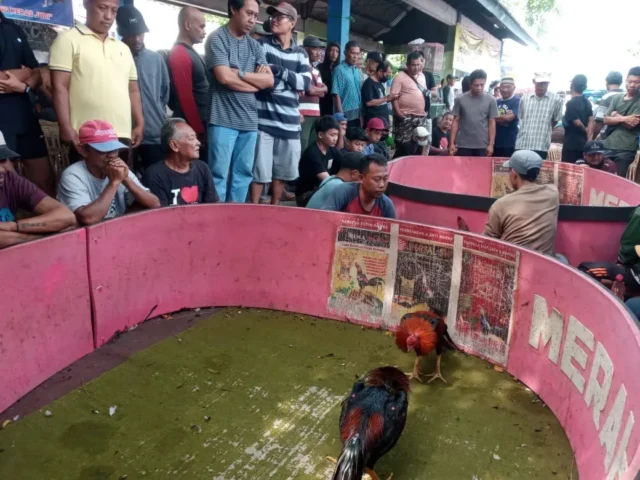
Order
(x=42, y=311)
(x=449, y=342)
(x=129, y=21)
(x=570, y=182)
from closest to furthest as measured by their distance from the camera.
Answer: (x=42, y=311) < (x=449, y=342) < (x=129, y=21) < (x=570, y=182)

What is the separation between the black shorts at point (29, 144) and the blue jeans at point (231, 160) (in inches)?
52.8

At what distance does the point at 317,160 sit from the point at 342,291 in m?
1.88

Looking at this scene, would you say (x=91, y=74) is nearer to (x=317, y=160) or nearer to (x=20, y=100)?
(x=20, y=100)

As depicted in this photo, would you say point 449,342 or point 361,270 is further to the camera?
point 361,270

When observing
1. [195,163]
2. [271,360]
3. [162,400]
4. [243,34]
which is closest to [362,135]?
[243,34]

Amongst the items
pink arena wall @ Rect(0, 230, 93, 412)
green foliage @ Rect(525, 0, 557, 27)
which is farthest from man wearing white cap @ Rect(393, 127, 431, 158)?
green foliage @ Rect(525, 0, 557, 27)

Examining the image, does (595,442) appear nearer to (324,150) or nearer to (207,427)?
(207,427)

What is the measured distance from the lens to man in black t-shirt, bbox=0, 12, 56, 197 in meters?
3.96

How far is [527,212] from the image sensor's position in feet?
13.6

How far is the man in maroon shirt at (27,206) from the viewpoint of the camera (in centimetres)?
303

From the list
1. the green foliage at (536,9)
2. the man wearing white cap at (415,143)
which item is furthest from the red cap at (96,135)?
the green foliage at (536,9)

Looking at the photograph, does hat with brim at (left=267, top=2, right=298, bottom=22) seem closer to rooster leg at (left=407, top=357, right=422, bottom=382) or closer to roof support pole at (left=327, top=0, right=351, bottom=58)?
rooster leg at (left=407, top=357, right=422, bottom=382)

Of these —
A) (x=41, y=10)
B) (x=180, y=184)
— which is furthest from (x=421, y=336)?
(x=41, y=10)

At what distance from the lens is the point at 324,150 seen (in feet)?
18.5
